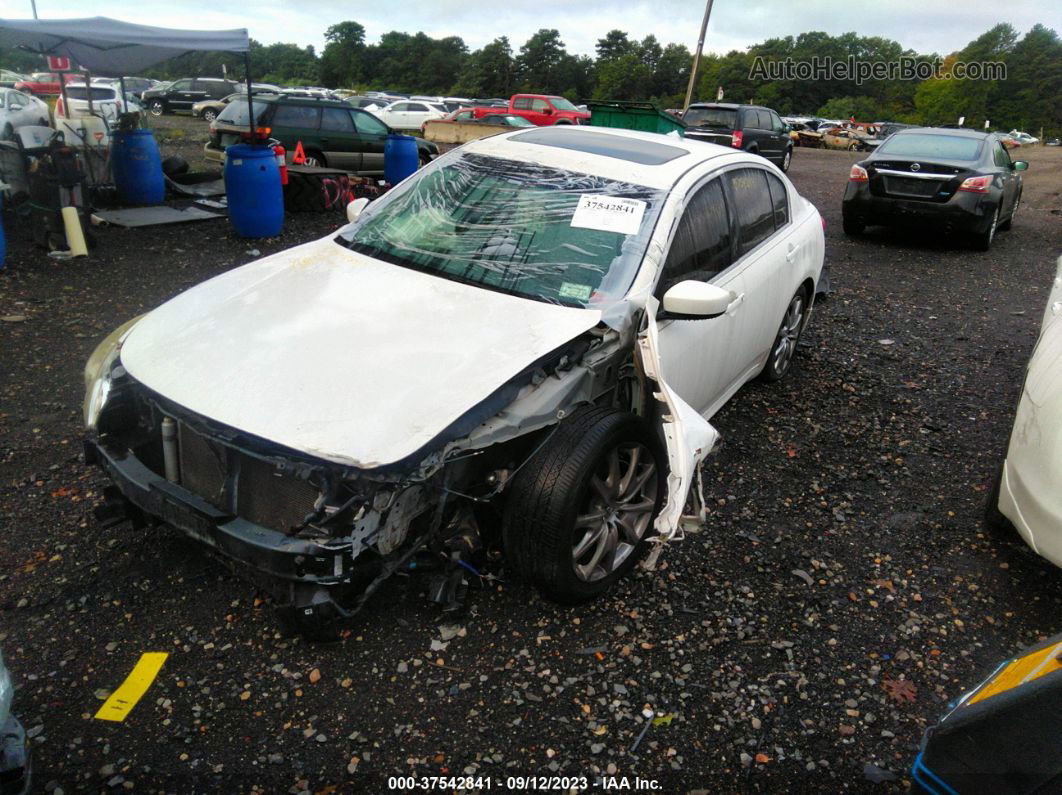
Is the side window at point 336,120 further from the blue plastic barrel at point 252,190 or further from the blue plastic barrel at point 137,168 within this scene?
the blue plastic barrel at point 252,190

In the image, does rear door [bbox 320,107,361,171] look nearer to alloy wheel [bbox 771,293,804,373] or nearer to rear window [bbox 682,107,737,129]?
rear window [bbox 682,107,737,129]

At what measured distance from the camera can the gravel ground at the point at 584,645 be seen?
7.81 ft

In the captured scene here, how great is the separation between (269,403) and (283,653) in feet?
3.18

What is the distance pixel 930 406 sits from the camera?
5117mm

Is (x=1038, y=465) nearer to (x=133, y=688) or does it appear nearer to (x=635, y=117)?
(x=133, y=688)

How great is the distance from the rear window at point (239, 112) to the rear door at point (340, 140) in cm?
97

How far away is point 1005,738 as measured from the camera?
4.96 feet

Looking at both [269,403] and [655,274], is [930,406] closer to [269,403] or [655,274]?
[655,274]

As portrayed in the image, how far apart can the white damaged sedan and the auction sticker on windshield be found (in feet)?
0.04

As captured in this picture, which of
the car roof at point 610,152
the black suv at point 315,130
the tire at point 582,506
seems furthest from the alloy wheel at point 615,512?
the black suv at point 315,130

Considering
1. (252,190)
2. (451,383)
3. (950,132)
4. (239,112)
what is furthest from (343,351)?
(239,112)

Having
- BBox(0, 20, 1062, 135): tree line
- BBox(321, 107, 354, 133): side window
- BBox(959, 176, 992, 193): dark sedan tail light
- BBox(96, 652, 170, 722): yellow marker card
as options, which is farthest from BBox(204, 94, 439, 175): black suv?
BBox(0, 20, 1062, 135): tree line

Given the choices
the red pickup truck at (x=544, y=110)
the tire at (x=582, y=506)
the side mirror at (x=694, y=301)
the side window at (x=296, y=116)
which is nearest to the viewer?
the tire at (x=582, y=506)

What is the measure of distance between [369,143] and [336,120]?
63cm
